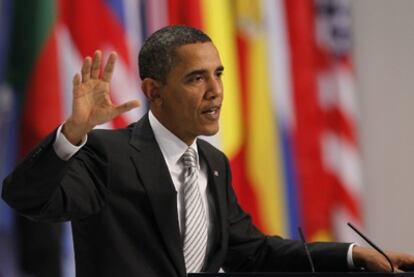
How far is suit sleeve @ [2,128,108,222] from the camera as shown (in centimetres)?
194

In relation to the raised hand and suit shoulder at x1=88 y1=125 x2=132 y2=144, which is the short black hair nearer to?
suit shoulder at x1=88 y1=125 x2=132 y2=144

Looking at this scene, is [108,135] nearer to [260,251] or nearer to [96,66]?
[96,66]

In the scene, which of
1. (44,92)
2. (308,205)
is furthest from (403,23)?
(44,92)

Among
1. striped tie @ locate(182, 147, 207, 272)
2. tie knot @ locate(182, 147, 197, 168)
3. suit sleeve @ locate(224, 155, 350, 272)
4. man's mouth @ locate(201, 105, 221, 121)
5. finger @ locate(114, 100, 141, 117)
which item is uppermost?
finger @ locate(114, 100, 141, 117)

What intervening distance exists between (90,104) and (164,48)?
1.53 ft

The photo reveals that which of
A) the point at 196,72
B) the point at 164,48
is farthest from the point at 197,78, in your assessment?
the point at 164,48

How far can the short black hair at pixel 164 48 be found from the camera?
239 centimetres

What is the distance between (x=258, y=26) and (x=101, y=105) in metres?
2.23

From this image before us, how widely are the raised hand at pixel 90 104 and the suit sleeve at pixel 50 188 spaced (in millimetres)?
55

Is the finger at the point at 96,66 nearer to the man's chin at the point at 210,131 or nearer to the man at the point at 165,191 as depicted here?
the man at the point at 165,191

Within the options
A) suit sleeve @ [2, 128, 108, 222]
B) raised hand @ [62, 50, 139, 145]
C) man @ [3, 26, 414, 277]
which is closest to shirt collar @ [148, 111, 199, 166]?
man @ [3, 26, 414, 277]

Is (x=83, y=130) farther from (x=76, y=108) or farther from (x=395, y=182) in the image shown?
(x=395, y=182)

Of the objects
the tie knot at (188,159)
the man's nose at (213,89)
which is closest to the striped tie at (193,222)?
the tie knot at (188,159)

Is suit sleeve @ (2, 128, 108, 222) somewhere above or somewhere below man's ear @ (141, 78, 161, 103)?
below
